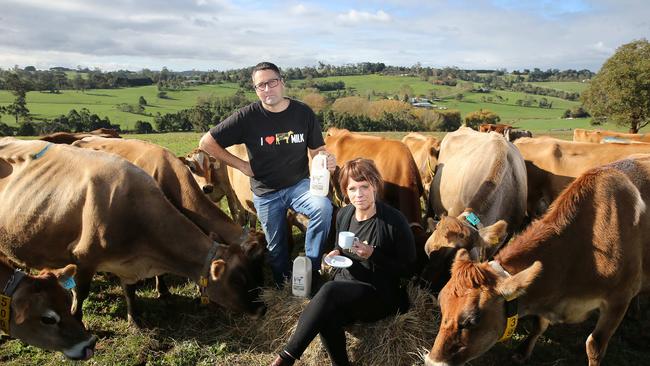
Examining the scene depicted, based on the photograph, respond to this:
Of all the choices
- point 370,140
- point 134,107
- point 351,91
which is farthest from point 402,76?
point 370,140

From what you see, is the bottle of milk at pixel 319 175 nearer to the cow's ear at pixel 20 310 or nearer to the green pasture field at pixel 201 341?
the green pasture field at pixel 201 341

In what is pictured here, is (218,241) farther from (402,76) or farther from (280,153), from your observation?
(402,76)

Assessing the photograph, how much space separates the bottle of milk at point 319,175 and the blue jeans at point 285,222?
383 mm

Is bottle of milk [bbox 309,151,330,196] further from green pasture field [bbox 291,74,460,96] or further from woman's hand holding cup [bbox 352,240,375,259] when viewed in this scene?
green pasture field [bbox 291,74,460,96]

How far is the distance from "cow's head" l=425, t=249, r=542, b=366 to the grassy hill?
45434 mm

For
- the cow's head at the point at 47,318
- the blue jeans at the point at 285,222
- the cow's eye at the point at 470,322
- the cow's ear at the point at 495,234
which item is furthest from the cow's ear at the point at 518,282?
the cow's head at the point at 47,318

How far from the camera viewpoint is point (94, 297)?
6156 mm

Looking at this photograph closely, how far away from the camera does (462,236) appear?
480cm

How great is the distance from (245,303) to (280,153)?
1.77 m

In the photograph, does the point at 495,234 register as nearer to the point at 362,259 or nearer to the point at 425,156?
the point at 362,259

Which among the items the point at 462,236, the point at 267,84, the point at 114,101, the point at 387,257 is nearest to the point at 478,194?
the point at 462,236

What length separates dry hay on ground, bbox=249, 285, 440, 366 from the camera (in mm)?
4367

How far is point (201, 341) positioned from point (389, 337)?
2.19m

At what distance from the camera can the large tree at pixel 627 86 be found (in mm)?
28812
